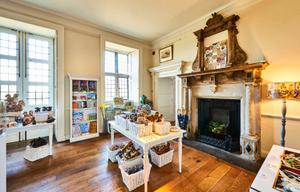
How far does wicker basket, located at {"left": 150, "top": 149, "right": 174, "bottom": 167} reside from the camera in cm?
225

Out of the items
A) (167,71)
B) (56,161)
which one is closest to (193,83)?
(167,71)

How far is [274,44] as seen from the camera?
220 centimetres

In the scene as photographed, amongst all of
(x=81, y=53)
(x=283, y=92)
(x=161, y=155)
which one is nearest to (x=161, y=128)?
(x=161, y=155)

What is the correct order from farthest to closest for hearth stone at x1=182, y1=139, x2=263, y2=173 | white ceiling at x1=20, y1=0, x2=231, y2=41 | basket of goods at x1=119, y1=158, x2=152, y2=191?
white ceiling at x1=20, y1=0, x2=231, y2=41
hearth stone at x1=182, y1=139, x2=263, y2=173
basket of goods at x1=119, y1=158, x2=152, y2=191

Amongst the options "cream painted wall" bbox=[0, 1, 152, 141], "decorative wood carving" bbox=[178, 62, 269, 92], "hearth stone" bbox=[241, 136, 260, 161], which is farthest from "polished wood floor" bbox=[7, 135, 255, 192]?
"decorative wood carving" bbox=[178, 62, 269, 92]

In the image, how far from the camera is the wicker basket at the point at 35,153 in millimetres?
2428

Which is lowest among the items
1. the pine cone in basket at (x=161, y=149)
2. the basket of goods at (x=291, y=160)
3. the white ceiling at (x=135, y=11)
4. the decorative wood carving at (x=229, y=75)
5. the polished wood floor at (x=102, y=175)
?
the polished wood floor at (x=102, y=175)

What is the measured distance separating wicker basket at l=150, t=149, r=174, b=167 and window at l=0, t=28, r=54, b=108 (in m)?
3.21

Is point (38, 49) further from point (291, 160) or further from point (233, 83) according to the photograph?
point (291, 160)

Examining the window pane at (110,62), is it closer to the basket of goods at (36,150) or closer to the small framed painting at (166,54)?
the small framed painting at (166,54)

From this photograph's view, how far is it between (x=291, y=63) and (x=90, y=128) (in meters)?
4.52

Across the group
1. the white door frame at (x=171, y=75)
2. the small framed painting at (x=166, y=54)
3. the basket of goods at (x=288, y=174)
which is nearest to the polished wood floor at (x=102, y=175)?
the basket of goods at (x=288, y=174)

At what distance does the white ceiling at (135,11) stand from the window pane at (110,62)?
0.96 meters

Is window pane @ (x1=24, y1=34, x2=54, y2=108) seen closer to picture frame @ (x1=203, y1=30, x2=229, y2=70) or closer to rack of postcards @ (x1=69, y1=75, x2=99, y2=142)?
rack of postcards @ (x1=69, y1=75, x2=99, y2=142)
